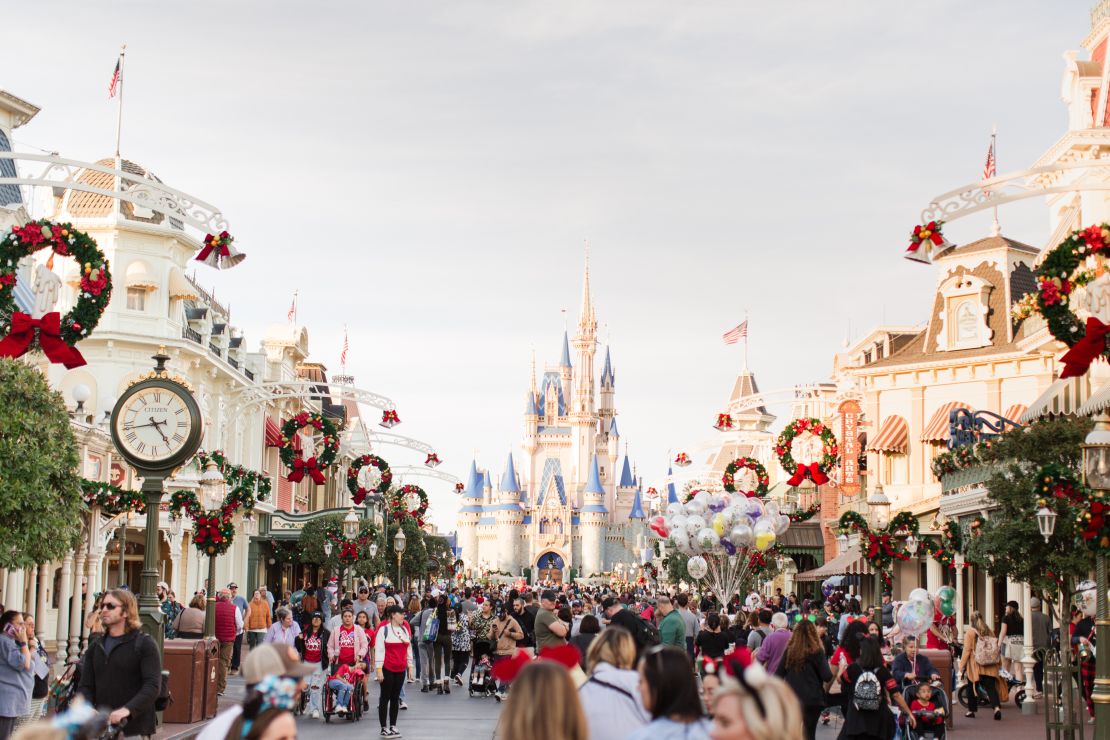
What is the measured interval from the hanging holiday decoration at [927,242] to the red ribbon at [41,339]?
27.1 feet

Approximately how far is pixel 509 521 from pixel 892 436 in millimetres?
138460

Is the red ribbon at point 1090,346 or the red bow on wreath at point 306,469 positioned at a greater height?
the red bow on wreath at point 306,469

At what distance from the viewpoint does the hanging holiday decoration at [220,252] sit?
51.0 feet

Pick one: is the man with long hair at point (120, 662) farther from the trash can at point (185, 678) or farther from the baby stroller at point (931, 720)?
the trash can at point (185, 678)

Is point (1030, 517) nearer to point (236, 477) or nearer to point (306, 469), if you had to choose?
point (236, 477)

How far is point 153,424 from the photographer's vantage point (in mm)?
16016

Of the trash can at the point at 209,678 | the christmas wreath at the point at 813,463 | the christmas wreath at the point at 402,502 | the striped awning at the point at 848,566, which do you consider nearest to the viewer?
the trash can at the point at 209,678

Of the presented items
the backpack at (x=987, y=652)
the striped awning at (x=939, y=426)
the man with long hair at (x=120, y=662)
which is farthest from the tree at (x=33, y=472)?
the striped awning at (x=939, y=426)

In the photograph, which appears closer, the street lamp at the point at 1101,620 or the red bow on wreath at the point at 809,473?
the street lamp at the point at 1101,620

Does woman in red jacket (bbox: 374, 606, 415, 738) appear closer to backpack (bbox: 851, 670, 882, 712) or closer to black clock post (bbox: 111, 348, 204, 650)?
black clock post (bbox: 111, 348, 204, 650)

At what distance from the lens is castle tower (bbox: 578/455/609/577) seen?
172500mm

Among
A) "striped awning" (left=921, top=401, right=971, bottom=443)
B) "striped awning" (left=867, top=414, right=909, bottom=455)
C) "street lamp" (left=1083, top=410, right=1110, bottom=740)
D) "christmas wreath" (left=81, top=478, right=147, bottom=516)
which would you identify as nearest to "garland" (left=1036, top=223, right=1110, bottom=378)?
"street lamp" (left=1083, top=410, right=1110, bottom=740)

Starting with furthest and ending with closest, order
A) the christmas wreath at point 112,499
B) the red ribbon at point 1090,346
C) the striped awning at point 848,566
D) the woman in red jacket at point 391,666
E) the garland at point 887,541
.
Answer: the striped awning at point 848,566 < the garland at point 887,541 < the christmas wreath at point 112,499 < the woman in red jacket at point 391,666 < the red ribbon at point 1090,346

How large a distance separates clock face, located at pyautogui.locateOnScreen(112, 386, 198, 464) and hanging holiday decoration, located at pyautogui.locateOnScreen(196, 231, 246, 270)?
1549 mm
